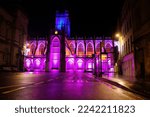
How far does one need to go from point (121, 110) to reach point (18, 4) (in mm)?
57232

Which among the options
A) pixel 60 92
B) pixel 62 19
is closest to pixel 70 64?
pixel 62 19

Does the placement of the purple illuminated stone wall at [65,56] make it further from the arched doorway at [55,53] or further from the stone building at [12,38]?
the stone building at [12,38]

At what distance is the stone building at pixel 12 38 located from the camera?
44634mm

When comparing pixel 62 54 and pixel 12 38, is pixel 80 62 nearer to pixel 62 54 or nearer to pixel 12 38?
pixel 62 54

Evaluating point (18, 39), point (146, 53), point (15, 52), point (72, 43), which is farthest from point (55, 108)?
point (72, 43)

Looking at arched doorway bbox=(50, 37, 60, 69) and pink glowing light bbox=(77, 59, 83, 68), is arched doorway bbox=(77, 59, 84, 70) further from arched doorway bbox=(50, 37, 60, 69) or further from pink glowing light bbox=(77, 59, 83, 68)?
arched doorway bbox=(50, 37, 60, 69)

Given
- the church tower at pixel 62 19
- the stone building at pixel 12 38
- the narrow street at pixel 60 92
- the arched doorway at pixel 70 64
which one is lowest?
the narrow street at pixel 60 92

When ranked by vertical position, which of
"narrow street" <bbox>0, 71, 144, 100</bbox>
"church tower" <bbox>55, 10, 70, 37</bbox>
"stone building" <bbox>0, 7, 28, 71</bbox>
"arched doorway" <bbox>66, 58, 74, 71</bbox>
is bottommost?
"narrow street" <bbox>0, 71, 144, 100</bbox>

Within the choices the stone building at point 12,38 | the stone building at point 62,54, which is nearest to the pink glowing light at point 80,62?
the stone building at point 62,54

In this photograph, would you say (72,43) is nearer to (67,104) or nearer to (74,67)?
(74,67)

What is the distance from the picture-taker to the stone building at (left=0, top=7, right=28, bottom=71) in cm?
4463

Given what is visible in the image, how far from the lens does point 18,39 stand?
2173 inches

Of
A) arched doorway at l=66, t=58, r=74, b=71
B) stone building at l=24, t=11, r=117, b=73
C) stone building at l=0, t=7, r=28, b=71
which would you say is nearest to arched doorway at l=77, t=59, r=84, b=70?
stone building at l=24, t=11, r=117, b=73

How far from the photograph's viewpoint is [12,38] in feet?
168
